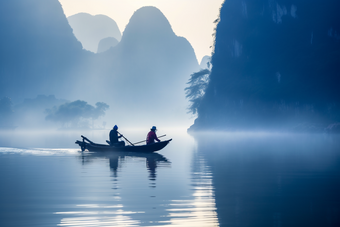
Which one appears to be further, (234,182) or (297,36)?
(297,36)

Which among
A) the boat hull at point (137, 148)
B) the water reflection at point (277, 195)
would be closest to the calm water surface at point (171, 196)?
the water reflection at point (277, 195)

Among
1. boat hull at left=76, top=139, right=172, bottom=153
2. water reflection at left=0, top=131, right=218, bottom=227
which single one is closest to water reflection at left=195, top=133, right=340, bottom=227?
water reflection at left=0, top=131, right=218, bottom=227

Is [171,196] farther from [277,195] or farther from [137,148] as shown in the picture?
[137,148]

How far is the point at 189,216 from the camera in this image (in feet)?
27.5

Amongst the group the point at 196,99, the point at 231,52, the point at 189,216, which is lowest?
the point at 189,216

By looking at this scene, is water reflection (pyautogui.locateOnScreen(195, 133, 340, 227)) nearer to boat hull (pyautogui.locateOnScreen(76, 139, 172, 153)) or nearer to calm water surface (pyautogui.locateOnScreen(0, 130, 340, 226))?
calm water surface (pyautogui.locateOnScreen(0, 130, 340, 226))

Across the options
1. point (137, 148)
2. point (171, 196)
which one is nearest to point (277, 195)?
point (171, 196)

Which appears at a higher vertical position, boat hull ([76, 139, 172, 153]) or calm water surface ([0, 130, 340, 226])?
boat hull ([76, 139, 172, 153])

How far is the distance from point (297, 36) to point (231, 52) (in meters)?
18.2

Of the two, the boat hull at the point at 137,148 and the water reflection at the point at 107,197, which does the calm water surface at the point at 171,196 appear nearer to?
the water reflection at the point at 107,197

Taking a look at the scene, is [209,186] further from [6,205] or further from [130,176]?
[6,205]

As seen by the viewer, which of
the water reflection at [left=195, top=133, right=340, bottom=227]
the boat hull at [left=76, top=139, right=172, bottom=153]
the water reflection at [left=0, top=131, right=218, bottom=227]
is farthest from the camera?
the boat hull at [left=76, top=139, right=172, bottom=153]

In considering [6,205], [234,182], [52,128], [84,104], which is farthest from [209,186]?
[52,128]

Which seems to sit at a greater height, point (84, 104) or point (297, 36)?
point (297, 36)
